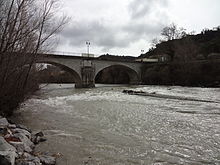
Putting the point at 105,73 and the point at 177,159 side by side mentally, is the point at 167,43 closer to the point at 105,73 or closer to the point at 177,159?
the point at 105,73

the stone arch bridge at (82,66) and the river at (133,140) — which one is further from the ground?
the stone arch bridge at (82,66)

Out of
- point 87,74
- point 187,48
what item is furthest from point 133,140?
point 187,48

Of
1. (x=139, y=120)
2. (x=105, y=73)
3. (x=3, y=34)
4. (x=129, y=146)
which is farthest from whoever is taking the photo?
(x=105, y=73)

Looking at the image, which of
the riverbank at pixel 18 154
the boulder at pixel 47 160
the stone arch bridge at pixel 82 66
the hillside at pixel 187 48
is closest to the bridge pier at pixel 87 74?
the stone arch bridge at pixel 82 66

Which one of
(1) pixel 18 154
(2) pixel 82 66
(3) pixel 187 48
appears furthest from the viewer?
(3) pixel 187 48

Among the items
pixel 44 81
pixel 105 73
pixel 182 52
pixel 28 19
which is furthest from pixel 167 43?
pixel 28 19

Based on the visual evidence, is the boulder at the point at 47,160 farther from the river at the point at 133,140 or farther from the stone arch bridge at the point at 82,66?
the stone arch bridge at the point at 82,66

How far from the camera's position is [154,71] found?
7469cm

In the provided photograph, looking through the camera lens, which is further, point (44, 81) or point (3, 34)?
point (44, 81)

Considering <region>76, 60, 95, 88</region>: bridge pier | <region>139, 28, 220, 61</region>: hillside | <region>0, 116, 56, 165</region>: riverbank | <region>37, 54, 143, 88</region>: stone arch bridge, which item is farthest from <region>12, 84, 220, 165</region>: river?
<region>139, 28, 220, 61</region>: hillside

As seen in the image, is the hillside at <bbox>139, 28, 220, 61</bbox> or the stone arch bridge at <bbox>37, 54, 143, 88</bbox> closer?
the stone arch bridge at <bbox>37, 54, 143, 88</bbox>

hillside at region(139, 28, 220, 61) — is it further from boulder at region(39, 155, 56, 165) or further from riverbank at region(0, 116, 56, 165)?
boulder at region(39, 155, 56, 165)

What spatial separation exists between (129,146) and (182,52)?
66164mm

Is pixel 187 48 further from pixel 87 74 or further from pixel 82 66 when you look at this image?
pixel 82 66
